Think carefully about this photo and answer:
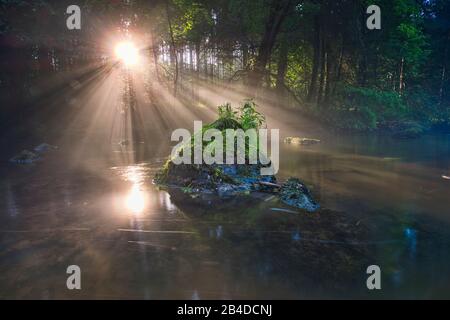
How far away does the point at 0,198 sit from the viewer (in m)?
8.77

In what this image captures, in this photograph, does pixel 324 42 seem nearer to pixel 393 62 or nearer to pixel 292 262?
pixel 393 62

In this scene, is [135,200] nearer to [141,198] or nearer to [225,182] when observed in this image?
[141,198]

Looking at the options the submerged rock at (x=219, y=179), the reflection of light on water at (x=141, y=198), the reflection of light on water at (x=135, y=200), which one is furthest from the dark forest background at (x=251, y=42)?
the submerged rock at (x=219, y=179)

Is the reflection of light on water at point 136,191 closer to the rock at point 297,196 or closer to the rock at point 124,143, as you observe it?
the rock at point 297,196

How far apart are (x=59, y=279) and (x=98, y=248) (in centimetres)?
100

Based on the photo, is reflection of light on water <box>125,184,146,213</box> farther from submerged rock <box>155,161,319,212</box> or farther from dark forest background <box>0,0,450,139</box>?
dark forest background <box>0,0,450,139</box>

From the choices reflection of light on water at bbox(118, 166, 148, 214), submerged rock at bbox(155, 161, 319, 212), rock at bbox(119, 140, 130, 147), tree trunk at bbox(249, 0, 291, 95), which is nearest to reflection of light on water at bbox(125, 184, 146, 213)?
reflection of light on water at bbox(118, 166, 148, 214)

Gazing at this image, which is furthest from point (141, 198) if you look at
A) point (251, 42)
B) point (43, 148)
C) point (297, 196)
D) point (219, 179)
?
point (251, 42)

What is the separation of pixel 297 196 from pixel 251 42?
2332 cm

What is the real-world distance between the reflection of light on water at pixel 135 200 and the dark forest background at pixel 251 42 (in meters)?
15.9

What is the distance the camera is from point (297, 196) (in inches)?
316

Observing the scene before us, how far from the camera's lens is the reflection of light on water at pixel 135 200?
776cm

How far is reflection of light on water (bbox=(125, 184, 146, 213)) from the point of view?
25.4ft
